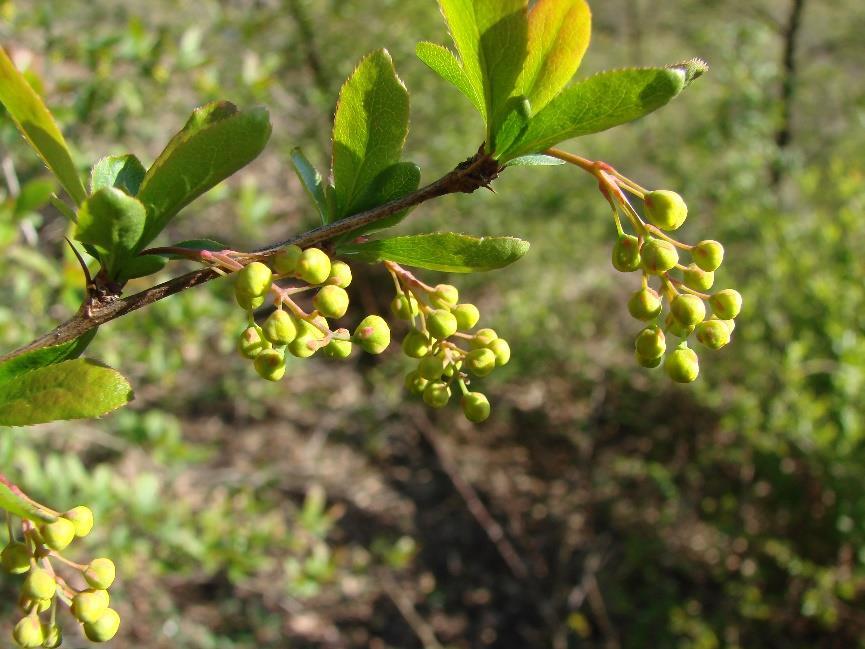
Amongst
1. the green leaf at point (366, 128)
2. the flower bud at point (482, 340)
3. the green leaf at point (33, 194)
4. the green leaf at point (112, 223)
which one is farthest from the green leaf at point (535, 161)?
the green leaf at point (33, 194)

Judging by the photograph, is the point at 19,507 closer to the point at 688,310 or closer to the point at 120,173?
the point at 120,173

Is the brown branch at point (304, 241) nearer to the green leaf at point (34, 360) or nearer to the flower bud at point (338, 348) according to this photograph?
the green leaf at point (34, 360)

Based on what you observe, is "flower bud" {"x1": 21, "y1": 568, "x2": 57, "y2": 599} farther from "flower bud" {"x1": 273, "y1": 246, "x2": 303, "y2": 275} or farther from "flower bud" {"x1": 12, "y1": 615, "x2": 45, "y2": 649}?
"flower bud" {"x1": 273, "y1": 246, "x2": 303, "y2": 275}

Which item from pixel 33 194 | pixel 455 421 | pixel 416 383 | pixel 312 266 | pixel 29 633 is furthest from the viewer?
pixel 455 421

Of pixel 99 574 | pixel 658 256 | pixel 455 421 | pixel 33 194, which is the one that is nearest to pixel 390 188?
pixel 658 256

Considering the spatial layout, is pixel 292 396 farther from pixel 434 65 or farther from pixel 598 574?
pixel 434 65

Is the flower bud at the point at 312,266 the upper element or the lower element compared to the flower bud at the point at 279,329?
upper

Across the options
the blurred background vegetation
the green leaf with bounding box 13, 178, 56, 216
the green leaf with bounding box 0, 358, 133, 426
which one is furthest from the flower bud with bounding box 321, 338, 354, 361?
Answer: the blurred background vegetation

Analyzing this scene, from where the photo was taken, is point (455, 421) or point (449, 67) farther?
point (455, 421)
